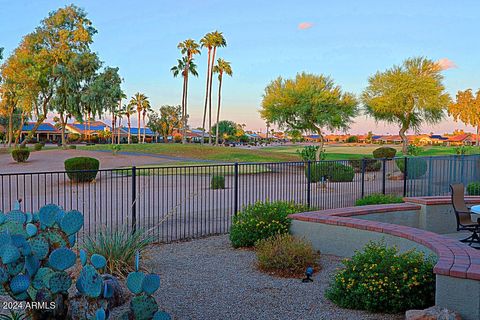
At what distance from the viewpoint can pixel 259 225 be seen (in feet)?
31.3

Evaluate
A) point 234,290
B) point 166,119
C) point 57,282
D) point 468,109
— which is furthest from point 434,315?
point 166,119

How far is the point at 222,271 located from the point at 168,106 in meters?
129

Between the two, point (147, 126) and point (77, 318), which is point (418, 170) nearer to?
point (77, 318)

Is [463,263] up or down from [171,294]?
up

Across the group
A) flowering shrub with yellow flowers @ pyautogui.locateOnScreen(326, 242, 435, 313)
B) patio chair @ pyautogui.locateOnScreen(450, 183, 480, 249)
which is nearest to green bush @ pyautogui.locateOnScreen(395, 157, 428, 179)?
patio chair @ pyautogui.locateOnScreen(450, 183, 480, 249)

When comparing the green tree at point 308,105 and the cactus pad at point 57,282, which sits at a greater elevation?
the green tree at point 308,105

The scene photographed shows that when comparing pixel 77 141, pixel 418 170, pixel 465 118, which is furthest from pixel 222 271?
pixel 465 118

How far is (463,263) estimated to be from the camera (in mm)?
5508

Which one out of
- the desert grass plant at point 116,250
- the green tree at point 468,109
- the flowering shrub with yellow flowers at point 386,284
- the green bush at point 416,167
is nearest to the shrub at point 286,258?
the flowering shrub with yellow flowers at point 386,284

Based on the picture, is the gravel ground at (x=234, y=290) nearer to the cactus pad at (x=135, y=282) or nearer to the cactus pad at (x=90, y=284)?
the cactus pad at (x=135, y=282)

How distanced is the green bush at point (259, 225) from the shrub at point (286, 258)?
126cm

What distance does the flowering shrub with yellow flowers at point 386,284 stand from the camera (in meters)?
5.77

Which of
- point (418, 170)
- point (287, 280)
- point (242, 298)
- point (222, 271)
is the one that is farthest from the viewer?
point (418, 170)

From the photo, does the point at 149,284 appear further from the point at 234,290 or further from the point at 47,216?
the point at 234,290
